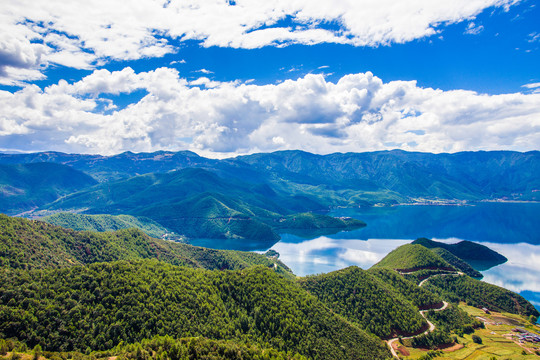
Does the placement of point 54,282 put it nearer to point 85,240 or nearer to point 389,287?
point 85,240

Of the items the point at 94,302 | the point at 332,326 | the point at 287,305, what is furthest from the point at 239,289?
the point at 94,302

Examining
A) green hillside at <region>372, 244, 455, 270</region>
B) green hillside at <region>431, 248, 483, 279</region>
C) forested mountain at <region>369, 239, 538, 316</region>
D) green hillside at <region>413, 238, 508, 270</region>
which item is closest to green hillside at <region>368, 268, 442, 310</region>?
forested mountain at <region>369, 239, 538, 316</region>

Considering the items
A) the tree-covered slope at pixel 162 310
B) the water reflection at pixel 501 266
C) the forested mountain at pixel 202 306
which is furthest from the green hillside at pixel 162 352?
the water reflection at pixel 501 266

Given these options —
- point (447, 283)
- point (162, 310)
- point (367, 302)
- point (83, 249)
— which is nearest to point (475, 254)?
point (447, 283)

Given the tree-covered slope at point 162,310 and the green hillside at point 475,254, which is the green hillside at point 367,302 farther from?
the green hillside at point 475,254

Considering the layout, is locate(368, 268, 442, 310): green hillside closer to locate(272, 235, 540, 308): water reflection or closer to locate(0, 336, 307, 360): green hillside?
locate(272, 235, 540, 308): water reflection

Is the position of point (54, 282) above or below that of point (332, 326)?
above
